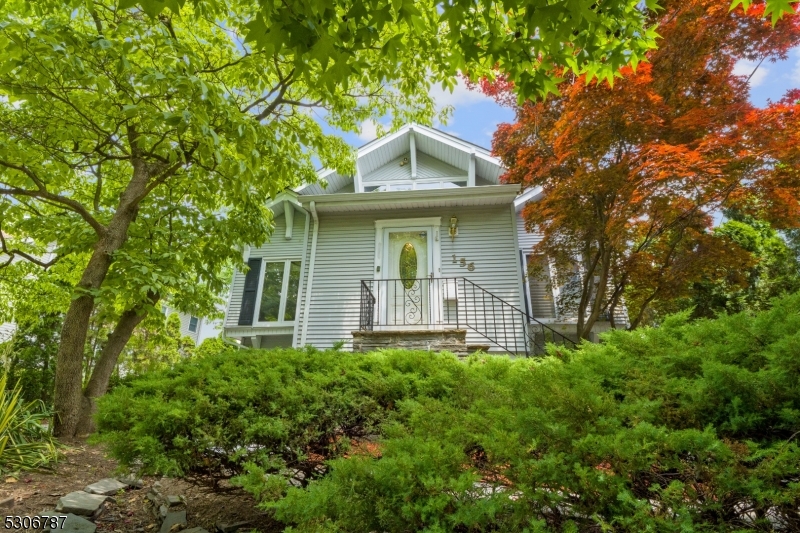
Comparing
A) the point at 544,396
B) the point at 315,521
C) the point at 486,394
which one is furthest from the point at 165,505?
the point at 544,396

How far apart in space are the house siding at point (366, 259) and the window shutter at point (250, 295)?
162 centimetres

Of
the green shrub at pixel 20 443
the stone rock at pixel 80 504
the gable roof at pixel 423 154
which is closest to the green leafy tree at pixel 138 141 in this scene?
the green shrub at pixel 20 443

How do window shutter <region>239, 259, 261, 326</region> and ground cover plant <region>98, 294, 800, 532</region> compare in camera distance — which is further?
window shutter <region>239, 259, 261, 326</region>

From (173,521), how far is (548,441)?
2580 millimetres

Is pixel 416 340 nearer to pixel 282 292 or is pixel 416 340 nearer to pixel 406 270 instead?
pixel 406 270

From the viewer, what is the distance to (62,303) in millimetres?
6973

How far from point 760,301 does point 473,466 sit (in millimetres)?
11957

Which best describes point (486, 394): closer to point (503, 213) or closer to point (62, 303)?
point (503, 213)

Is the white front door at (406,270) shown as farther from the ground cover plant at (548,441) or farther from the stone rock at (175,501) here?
the ground cover plant at (548,441)

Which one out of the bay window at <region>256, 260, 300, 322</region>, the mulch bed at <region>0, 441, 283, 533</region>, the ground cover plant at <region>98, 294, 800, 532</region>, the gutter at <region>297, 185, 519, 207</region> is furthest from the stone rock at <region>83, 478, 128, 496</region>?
the gutter at <region>297, 185, 519, 207</region>

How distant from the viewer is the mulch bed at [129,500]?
2.61 m

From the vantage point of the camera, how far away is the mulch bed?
2.61m

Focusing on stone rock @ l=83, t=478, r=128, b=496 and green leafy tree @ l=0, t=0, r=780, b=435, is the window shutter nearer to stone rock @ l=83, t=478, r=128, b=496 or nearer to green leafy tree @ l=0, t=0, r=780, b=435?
green leafy tree @ l=0, t=0, r=780, b=435

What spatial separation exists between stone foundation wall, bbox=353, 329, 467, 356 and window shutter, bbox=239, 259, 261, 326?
3530mm
